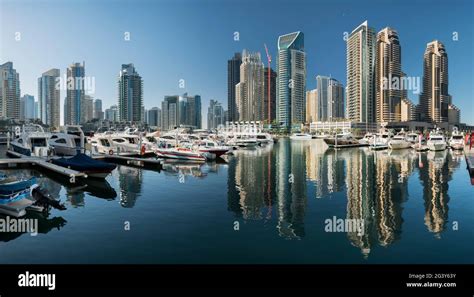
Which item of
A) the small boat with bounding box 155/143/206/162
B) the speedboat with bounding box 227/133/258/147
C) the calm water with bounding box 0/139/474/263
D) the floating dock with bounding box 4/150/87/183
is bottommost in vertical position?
the calm water with bounding box 0/139/474/263

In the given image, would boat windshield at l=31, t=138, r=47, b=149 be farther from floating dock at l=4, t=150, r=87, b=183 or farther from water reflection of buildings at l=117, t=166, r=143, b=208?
water reflection of buildings at l=117, t=166, r=143, b=208

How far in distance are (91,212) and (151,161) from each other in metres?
24.7

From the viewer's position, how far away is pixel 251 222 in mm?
19391

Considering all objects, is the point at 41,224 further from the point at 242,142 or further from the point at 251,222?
the point at 242,142

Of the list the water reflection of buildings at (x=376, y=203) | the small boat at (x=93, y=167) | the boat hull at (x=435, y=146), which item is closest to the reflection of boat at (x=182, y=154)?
the small boat at (x=93, y=167)

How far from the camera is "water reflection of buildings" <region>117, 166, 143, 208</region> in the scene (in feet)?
83.5

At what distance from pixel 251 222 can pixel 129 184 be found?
1748cm

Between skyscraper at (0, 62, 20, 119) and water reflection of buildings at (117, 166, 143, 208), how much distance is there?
181379mm

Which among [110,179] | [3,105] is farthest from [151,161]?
[3,105]

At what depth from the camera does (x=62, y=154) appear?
175ft

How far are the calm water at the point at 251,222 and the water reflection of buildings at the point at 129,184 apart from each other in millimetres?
157

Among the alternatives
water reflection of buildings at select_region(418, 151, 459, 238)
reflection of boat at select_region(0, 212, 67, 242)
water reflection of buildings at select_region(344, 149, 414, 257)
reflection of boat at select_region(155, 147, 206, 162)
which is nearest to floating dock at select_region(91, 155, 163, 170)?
reflection of boat at select_region(155, 147, 206, 162)

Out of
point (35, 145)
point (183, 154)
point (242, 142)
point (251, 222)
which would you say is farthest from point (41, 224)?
point (242, 142)
